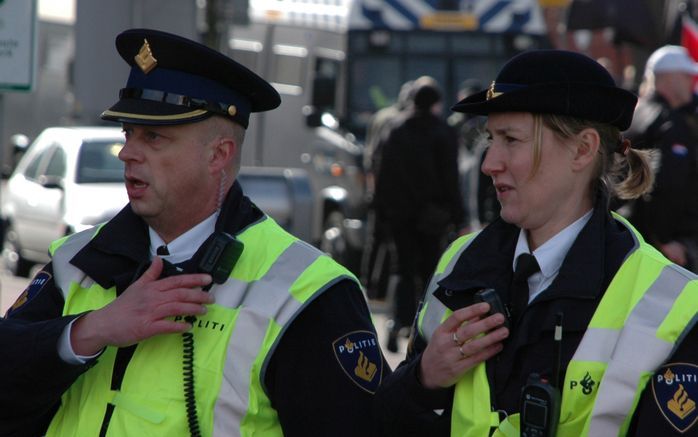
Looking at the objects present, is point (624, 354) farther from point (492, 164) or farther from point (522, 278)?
point (492, 164)

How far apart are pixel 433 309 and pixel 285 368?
37 cm

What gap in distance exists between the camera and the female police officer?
9.69 feet

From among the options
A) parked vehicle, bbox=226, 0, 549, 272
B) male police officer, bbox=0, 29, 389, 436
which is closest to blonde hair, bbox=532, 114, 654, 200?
male police officer, bbox=0, 29, 389, 436

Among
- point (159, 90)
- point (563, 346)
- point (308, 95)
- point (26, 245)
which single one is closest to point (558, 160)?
point (563, 346)

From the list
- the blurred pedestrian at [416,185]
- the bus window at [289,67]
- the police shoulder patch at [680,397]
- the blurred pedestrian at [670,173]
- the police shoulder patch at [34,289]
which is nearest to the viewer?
the police shoulder patch at [680,397]

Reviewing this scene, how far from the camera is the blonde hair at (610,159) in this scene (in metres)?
3.19

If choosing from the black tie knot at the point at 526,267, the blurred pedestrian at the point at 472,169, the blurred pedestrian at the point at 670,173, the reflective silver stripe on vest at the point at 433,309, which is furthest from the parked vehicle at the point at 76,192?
the black tie knot at the point at 526,267

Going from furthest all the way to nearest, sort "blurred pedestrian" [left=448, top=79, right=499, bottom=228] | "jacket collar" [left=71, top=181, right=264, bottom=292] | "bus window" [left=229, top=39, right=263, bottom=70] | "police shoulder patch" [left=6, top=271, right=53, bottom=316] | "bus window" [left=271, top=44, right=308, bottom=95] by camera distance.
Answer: "bus window" [left=229, top=39, right=263, bottom=70]
"bus window" [left=271, top=44, right=308, bottom=95]
"blurred pedestrian" [left=448, top=79, right=499, bottom=228]
"police shoulder patch" [left=6, top=271, right=53, bottom=316]
"jacket collar" [left=71, top=181, right=264, bottom=292]

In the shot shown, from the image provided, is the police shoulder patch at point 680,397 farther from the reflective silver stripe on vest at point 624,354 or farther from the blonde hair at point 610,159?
the blonde hair at point 610,159

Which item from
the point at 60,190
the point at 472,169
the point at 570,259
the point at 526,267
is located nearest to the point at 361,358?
the point at 526,267

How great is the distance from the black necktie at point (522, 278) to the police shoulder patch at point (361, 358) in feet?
1.22

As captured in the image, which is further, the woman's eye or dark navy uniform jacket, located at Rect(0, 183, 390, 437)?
the woman's eye

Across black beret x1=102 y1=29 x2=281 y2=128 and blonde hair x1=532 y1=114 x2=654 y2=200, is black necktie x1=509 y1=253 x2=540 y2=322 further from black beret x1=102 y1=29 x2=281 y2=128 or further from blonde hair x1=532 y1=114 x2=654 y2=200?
black beret x1=102 y1=29 x2=281 y2=128

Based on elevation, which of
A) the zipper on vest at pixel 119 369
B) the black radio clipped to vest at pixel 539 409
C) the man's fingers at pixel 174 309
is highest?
the man's fingers at pixel 174 309
